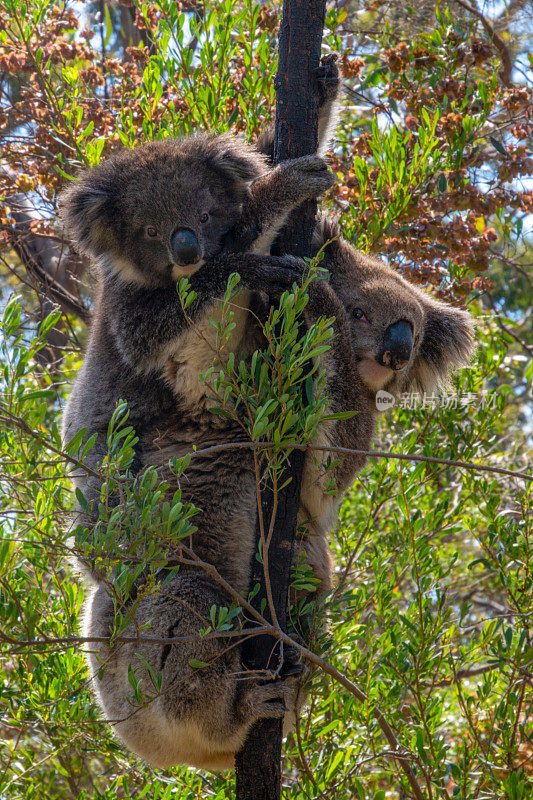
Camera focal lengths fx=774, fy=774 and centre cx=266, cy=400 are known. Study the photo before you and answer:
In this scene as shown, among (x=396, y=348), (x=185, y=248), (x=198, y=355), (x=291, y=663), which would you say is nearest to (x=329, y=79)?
(x=185, y=248)

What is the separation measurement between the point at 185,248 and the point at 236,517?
1.01 meters

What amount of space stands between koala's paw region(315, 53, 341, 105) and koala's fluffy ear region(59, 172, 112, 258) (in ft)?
3.01

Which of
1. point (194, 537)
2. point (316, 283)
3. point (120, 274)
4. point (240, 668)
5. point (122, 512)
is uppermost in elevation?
point (120, 274)

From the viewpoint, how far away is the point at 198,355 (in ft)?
8.95

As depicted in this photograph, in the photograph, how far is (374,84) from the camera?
3.80 meters

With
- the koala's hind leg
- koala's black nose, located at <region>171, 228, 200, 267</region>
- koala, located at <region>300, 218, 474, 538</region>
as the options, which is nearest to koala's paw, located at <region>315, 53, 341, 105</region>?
koala, located at <region>300, 218, 474, 538</region>

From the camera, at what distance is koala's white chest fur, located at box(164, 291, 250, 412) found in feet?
8.56

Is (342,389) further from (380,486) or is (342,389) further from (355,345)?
(380,486)

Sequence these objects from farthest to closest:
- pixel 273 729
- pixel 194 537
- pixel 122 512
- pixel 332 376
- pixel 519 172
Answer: pixel 519 172, pixel 194 537, pixel 332 376, pixel 273 729, pixel 122 512

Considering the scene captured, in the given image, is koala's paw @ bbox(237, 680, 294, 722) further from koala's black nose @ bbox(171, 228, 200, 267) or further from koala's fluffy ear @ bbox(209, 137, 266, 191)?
koala's fluffy ear @ bbox(209, 137, 266, 191)

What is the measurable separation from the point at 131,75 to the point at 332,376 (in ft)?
7.17

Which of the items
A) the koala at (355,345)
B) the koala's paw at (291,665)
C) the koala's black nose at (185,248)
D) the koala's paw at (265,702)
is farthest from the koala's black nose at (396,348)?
the koala's paw at (265,702)

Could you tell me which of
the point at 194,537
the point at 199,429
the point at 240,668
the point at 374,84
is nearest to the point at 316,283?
the point at 199,429

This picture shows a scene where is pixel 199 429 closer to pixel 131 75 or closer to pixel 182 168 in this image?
pixel 182 168
